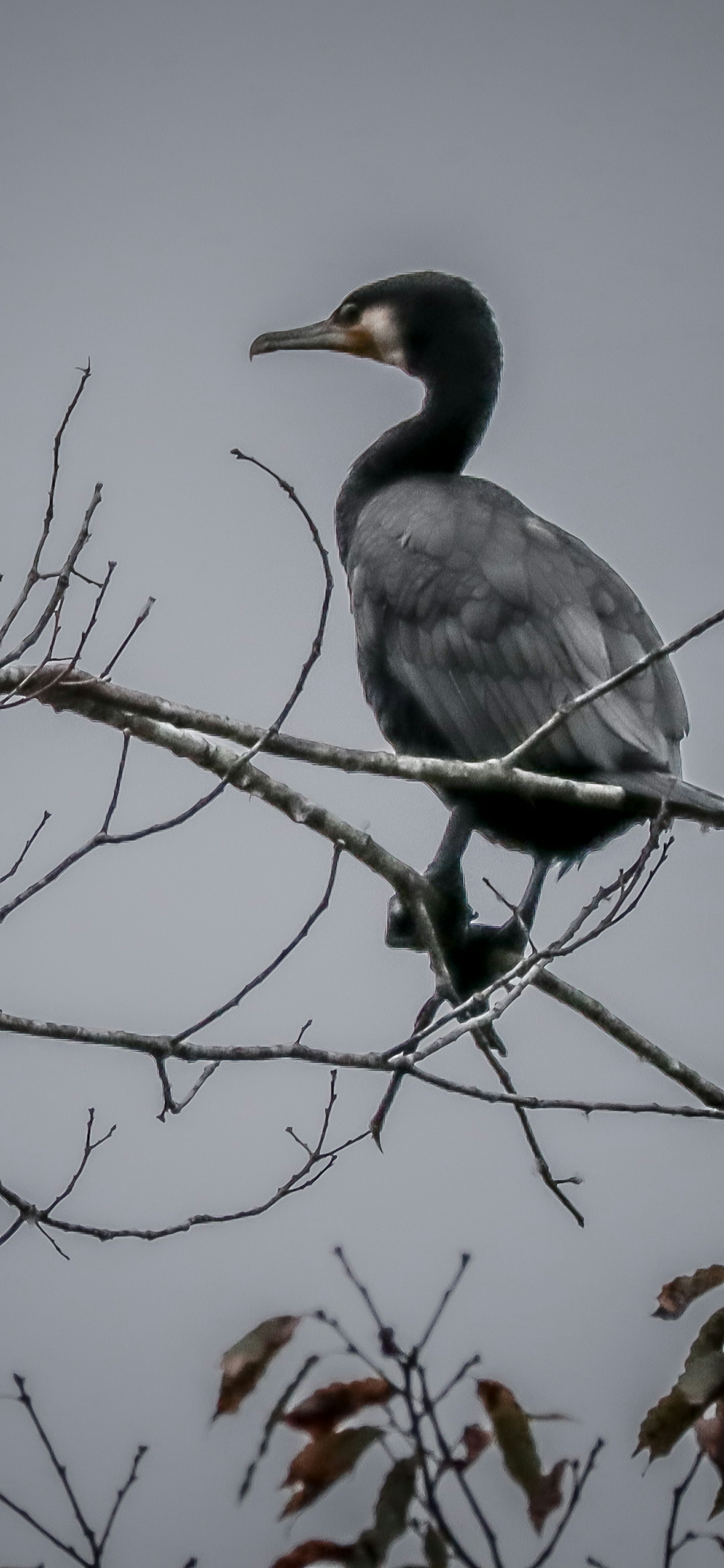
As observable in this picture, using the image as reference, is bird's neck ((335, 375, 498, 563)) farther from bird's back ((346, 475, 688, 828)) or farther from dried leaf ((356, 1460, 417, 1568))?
dried leaf ((356, 1460, 417, 1568))

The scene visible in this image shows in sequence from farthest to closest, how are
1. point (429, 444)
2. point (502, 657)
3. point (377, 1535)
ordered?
1. point (429, 444)
2. point (502, 657)
3. point (377, 1535)

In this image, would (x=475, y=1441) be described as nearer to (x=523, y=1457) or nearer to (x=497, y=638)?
(x=523, y=1457)

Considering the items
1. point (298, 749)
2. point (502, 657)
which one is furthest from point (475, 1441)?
point (502, 657)

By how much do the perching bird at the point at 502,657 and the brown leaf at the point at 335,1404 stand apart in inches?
55.8

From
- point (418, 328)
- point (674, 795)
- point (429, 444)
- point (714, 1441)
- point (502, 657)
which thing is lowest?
point (714, 1441)

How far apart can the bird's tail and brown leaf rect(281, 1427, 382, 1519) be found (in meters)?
1.45

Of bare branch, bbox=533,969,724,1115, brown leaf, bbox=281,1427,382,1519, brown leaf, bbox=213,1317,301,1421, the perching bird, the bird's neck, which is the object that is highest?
the bird's neck

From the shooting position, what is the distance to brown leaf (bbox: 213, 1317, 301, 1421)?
203 centimetres

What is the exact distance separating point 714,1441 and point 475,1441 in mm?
305

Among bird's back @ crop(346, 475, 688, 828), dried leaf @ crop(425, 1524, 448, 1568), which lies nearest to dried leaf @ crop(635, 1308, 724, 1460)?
dried leaf @ crop(425, 1524, 448, 1568)

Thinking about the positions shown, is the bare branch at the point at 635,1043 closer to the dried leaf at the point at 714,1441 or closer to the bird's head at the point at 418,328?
the dried leaf at the point at 714,1441

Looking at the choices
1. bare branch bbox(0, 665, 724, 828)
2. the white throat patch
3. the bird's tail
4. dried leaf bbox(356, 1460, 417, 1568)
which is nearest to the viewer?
Answer: dried leaf bbox(356, 1460, 417, 1568)

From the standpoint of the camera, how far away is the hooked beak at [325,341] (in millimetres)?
4832

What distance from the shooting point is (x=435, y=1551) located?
6.29ft
